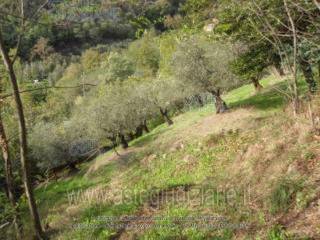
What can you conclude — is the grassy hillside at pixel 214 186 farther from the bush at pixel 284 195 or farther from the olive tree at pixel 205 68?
the olive tree at pixel 205 68

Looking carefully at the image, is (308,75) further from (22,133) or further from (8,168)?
(8,168)

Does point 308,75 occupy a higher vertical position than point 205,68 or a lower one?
lower

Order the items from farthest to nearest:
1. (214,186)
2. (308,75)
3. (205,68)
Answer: (205,68) < (308,75) < (214,186)

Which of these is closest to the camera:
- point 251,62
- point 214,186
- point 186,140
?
point 214,186

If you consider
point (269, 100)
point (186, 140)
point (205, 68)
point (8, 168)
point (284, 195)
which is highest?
point (205, 68)

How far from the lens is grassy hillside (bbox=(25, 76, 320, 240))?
34.3 ft

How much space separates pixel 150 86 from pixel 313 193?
33.2 m

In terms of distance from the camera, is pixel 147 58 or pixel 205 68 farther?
pixel 147 58

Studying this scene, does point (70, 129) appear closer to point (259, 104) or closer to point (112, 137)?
point (112, 137)

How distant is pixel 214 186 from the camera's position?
50.1 ft

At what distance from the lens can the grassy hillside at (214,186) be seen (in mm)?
10469

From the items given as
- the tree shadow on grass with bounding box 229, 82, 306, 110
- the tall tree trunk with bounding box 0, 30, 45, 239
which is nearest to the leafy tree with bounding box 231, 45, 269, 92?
the tree shadow on grass with bounding box 229, 82, 306, 110

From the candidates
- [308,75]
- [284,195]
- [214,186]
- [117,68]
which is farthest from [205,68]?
[117,68]

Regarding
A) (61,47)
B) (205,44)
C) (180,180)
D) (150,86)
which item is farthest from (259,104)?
(61,47)
